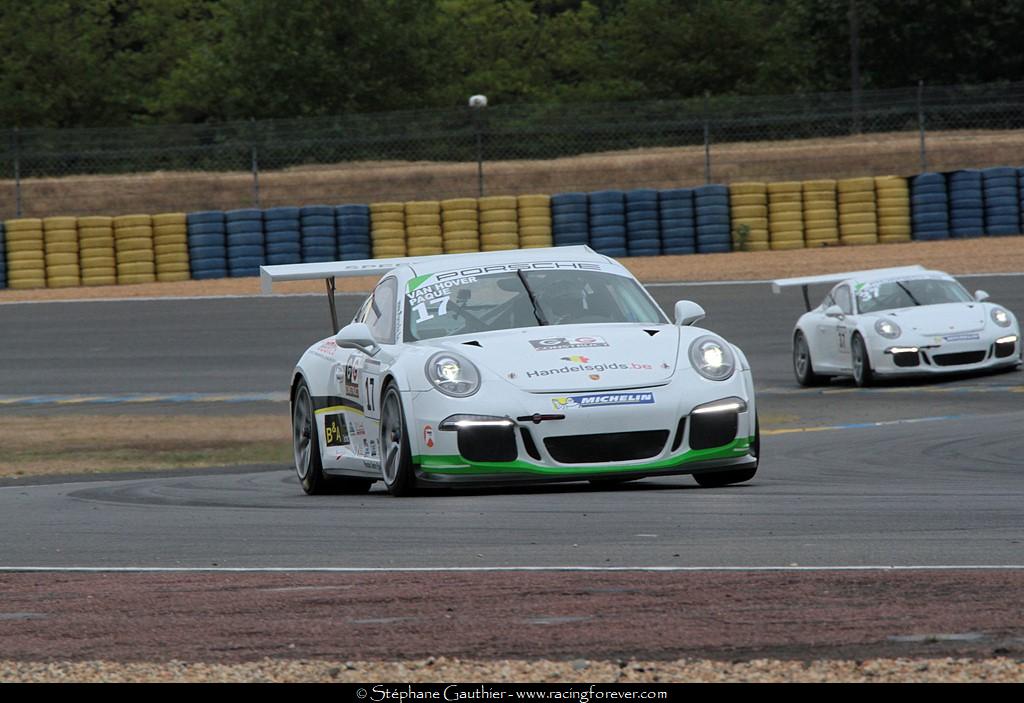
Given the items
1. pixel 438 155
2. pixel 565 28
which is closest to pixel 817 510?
pixel 438 155

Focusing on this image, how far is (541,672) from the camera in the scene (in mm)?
4582

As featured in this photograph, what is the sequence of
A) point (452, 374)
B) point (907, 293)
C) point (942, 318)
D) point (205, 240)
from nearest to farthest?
1. point (452, 374)
2. point (942, 318)
3. point (907, 293)
4. point (205, 240)

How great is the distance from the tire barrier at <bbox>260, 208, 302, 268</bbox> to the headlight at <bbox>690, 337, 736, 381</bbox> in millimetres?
24011

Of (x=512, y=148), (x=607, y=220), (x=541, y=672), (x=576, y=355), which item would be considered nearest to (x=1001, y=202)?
(x=607, y=220)

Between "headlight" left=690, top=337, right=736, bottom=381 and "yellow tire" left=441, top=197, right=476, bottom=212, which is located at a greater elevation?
"headlight" left=690, top=337, right=736, bottom=381

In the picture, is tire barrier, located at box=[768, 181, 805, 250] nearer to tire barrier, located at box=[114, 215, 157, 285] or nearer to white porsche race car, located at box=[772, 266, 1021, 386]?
tire barrier, located at box=[114, 215, 157, 285]

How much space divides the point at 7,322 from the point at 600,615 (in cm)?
2465

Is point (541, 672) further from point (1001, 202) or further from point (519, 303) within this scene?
point (1001, 202)

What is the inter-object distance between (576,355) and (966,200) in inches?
1013

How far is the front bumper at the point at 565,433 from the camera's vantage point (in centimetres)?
837

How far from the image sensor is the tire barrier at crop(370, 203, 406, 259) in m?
32.5

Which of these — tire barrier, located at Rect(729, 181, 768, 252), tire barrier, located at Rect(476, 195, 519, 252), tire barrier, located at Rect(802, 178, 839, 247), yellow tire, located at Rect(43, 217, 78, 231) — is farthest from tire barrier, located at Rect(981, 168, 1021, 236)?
yellow tire, located at Rect(43, 217, 78, 231)

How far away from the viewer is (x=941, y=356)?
1922 centimetres
